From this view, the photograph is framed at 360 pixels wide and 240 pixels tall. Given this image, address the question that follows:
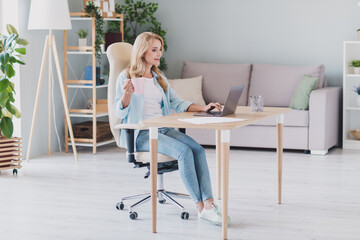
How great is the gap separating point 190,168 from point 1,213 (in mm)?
1302

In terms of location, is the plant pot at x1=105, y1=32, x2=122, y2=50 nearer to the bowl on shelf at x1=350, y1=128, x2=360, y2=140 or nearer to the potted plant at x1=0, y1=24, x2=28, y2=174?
the potted plant at x1=0, y1=24, x2=28, y2=174

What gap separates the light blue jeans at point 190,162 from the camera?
12.1 feet

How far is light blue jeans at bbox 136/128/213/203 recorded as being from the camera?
3.69 m

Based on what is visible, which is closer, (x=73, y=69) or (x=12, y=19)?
(x=12, y=19)

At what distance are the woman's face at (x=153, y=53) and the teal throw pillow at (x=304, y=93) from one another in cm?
270

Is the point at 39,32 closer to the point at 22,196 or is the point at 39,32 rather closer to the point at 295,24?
the point at 22,196

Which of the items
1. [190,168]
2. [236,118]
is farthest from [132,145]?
[236,118]

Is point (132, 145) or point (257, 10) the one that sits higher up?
point (257, 10)

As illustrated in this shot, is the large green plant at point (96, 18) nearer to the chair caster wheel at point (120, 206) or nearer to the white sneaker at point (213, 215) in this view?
the chair caster wheel at point (120, 206)

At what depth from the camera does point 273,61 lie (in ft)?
23.6

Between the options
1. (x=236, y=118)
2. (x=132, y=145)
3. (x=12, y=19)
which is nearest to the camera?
(x=236, y=118)

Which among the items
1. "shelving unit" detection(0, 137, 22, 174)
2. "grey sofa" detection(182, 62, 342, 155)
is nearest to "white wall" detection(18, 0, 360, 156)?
"grey sofa" detection(182, 62, 342, 155)

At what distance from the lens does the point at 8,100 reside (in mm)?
5184

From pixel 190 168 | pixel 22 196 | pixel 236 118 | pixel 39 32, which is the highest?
pixel 39 32
